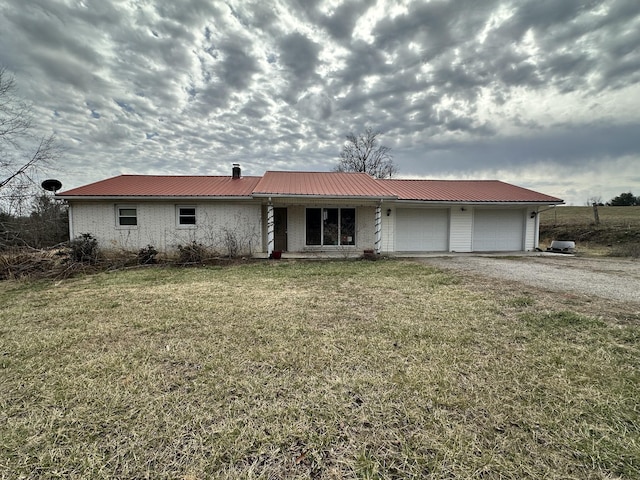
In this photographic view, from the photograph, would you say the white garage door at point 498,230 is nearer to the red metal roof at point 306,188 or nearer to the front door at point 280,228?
the red metal roof at point 306,188

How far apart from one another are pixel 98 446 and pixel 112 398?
653 mm

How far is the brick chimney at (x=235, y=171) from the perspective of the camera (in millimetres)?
15258

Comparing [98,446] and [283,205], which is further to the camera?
[283,205]

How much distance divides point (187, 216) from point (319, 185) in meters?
6.29

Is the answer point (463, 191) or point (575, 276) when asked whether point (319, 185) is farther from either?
point (575, 276)

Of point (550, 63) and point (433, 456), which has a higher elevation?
point (550, 63)

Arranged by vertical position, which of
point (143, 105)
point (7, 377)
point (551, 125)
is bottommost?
point (7, 377)

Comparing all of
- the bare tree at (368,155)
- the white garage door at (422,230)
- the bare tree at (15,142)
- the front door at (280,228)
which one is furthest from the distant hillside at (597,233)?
Result: the bare tree at (15,142)

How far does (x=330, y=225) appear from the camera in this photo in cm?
1345

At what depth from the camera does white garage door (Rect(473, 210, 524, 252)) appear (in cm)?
1462

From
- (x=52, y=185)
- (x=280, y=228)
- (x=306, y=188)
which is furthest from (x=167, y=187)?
(x=306, y=188)

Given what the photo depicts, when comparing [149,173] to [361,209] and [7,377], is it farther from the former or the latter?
[7,377]

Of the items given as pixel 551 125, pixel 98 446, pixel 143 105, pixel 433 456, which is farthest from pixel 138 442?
pixel 551 125

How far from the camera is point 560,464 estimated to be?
183 centimetres
